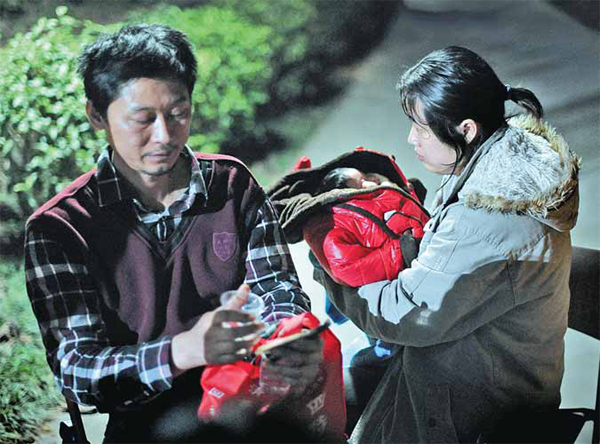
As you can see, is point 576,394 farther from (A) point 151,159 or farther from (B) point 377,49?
(A) point 151,159

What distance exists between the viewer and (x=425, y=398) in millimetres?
2199

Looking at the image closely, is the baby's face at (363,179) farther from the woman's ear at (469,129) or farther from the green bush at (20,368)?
the green bush at (20,368)

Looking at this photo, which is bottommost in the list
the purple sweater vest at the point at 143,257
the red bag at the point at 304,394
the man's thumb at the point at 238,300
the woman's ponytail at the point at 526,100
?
the red bag at the point at 304,394

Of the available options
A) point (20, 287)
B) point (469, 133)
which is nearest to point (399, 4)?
point (469, 133)

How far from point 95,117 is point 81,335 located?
2.15 feet

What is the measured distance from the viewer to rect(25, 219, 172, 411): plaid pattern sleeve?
6.57ft

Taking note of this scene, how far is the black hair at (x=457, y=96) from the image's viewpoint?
6.68 ft

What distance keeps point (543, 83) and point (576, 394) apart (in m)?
1.16

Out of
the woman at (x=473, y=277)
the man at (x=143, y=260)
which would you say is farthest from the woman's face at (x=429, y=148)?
the man at (x=143, y=260)

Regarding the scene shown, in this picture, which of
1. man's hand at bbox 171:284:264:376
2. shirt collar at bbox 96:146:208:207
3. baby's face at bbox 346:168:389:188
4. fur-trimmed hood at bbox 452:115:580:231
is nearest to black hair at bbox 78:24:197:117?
shirt collar at bbox 96:146:208:207

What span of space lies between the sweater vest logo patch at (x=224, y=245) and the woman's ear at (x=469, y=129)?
0.78 metres

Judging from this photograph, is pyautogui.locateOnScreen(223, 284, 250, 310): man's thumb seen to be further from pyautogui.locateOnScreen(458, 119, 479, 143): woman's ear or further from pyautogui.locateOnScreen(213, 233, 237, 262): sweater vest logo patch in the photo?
pyautogui.locateOnScreen(458, 119, 479, 143): woman's ear

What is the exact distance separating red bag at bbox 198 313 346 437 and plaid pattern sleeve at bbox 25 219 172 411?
15 cm

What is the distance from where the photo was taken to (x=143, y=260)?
6.72ft
